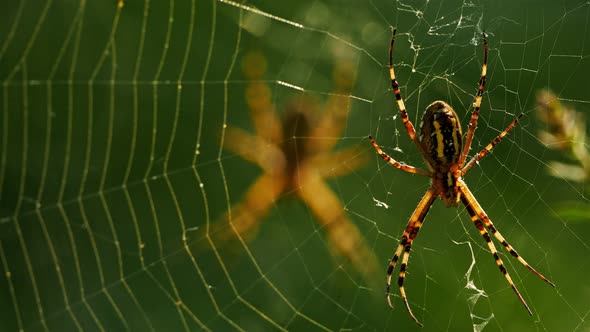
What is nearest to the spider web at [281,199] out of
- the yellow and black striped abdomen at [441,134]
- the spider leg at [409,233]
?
the spider leg at [409,233]

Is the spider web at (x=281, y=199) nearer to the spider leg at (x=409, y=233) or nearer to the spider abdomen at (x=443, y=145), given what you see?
the spider leg at (x=409, y=233)

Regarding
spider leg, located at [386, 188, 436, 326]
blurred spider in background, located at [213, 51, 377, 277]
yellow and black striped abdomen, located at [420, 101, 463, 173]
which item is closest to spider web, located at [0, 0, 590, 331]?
blurred spider in background, located at [213, 51, 377, 277]

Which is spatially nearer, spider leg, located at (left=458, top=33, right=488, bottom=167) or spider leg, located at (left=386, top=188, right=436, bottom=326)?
spider leg, located at (left=458, top=33, right=488, bottom=167)

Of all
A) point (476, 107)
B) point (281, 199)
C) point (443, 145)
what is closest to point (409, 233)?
point (443, 145)

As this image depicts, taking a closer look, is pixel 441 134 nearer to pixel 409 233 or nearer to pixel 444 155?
pixel 444 155

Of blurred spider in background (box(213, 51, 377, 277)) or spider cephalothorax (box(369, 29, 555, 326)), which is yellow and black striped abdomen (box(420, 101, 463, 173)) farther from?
blurred spider in background (box(213, 51, 377, 277))
